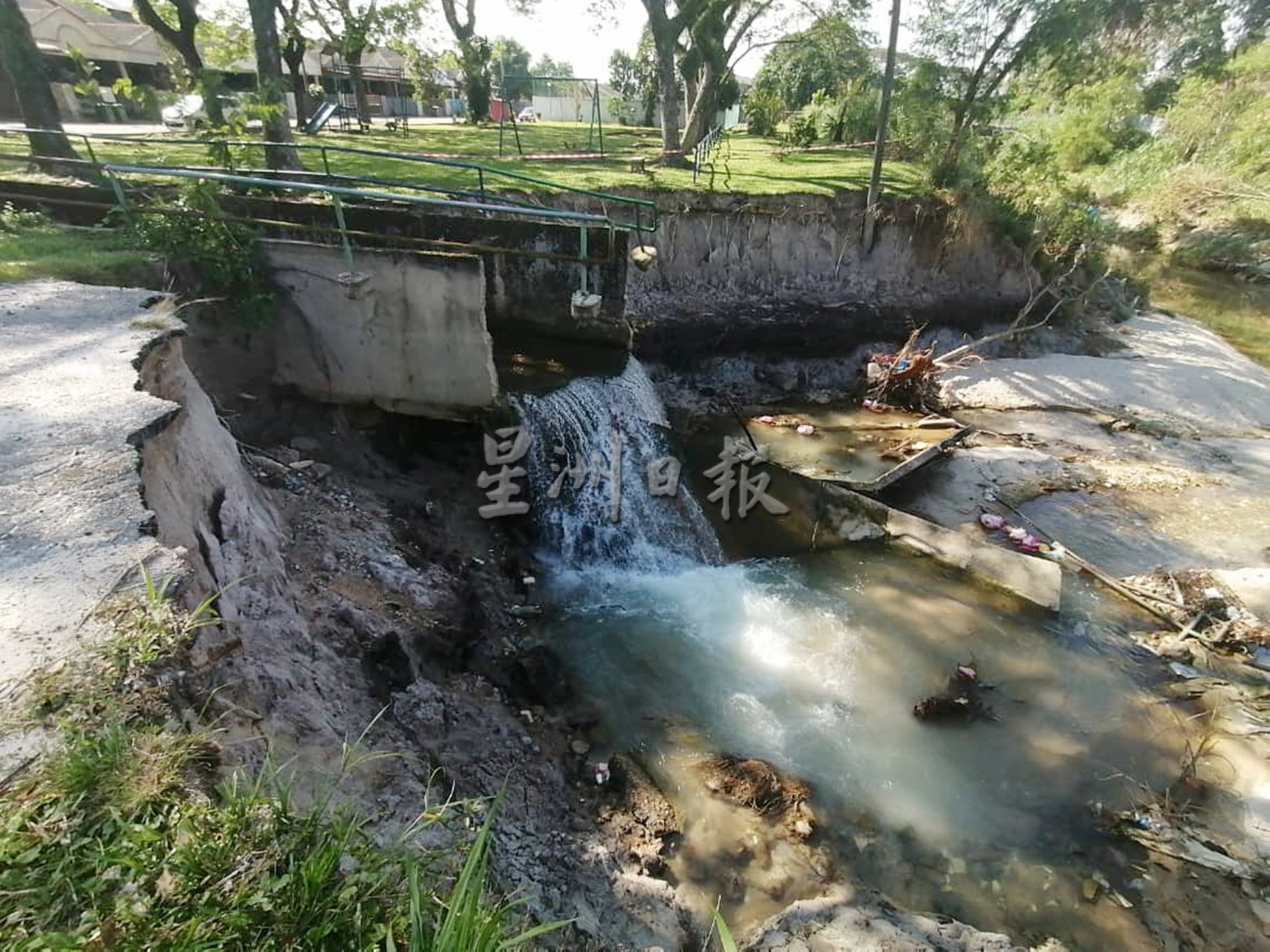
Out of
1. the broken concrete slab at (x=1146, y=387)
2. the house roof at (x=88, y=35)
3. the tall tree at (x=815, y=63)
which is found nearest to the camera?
the broken concrete slab at (x=1146, y=387)

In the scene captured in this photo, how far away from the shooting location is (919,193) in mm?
15586

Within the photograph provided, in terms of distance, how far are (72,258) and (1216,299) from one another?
2663 cm

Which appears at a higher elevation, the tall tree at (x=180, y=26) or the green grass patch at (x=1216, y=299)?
the tall tree at (x=180, y=26)

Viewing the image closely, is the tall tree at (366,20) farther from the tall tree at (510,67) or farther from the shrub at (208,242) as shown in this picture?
the shrub at (208,242)

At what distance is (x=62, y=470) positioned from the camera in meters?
3.54

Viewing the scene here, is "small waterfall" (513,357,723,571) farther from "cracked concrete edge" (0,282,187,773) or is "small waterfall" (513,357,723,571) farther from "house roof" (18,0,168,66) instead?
"house roof" (18,0,168,66)

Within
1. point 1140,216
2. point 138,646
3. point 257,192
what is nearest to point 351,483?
point 257,192

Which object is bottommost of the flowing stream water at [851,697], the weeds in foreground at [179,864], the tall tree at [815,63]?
the flowing stream water at [851,697]

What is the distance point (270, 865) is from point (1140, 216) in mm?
31185

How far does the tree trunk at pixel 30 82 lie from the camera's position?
27.9 ft

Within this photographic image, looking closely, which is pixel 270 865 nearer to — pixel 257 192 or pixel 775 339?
pixel 257 192

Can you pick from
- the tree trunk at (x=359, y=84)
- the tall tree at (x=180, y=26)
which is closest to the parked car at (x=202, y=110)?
the tall tree at (x=180, y=26)

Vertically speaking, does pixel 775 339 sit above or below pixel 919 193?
below

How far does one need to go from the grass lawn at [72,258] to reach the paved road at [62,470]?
904 mm
